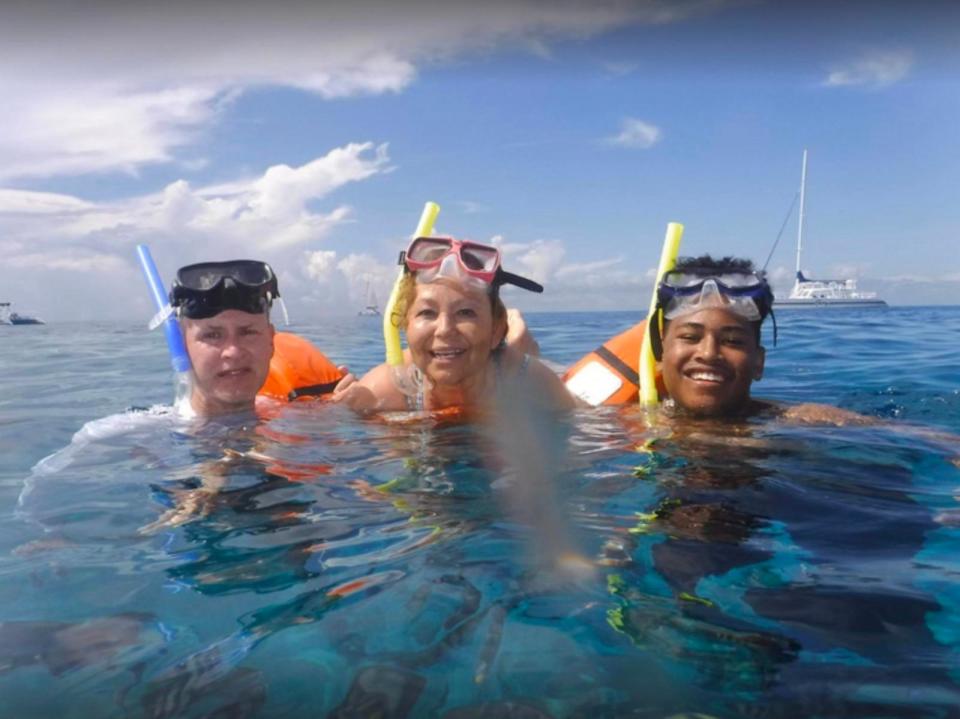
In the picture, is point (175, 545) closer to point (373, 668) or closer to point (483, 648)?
point (373, 668)

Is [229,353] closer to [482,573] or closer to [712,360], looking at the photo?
[482,573]

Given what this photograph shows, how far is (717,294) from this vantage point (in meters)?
4.67

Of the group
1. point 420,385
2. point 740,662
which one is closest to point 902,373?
point 420,385

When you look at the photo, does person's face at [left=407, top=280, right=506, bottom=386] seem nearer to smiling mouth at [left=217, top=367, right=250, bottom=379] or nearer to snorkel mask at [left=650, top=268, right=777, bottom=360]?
smiling mouth at [left=217, top=367, right=250, bottom=379]

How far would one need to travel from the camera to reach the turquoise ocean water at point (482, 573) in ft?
6.30

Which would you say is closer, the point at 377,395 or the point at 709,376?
the point at 709,376

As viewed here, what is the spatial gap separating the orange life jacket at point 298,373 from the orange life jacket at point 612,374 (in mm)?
2248

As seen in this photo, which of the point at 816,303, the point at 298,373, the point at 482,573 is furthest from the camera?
the point at 816,303

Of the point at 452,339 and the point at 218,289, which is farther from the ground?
the point at 218,289

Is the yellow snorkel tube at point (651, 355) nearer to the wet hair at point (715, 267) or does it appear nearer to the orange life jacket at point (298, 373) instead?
the wet hair at point (715, 267)

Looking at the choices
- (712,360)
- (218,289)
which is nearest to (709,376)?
(712,360)

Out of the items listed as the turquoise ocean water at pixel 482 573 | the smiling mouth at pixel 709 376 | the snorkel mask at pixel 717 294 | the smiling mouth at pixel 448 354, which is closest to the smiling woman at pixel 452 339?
the smiling mouth at pixel 448 354

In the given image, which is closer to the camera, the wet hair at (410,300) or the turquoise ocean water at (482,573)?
the turquoise ocean water at (482,573)

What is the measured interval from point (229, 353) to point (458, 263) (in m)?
1.63
